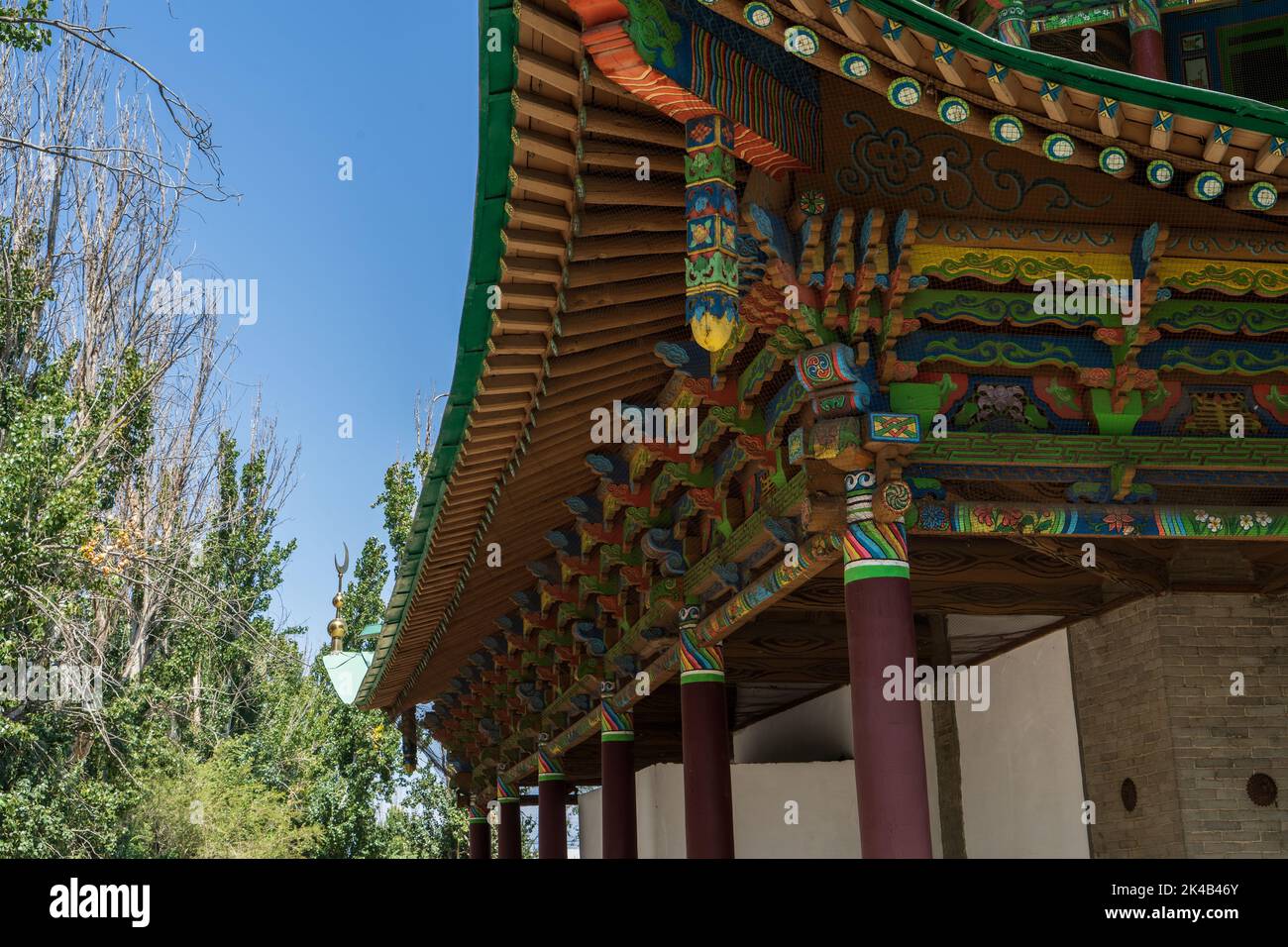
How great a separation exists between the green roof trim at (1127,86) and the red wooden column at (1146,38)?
3.28 metres

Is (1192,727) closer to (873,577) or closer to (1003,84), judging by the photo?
(873,577)

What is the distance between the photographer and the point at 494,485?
339 inches

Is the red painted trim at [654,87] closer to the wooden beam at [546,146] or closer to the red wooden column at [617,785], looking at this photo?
the wooden beam at [546,146]

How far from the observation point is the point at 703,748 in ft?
26.0

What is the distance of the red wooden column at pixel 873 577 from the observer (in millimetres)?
5312

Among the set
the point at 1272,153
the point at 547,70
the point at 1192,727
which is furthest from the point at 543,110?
the point at 1192,727

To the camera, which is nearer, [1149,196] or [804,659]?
[1149,196]

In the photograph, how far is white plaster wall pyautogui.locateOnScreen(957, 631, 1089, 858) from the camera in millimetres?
8727

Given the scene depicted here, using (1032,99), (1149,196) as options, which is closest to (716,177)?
(1032,99)

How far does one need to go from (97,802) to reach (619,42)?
52.1 feet

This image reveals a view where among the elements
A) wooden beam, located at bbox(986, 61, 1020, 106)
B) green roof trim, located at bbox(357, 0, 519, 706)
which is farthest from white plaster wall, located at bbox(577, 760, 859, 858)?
wooden beam, located at bbox(986, 61, 1020, 106)

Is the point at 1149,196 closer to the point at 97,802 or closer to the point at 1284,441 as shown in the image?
the point at 1284,441
